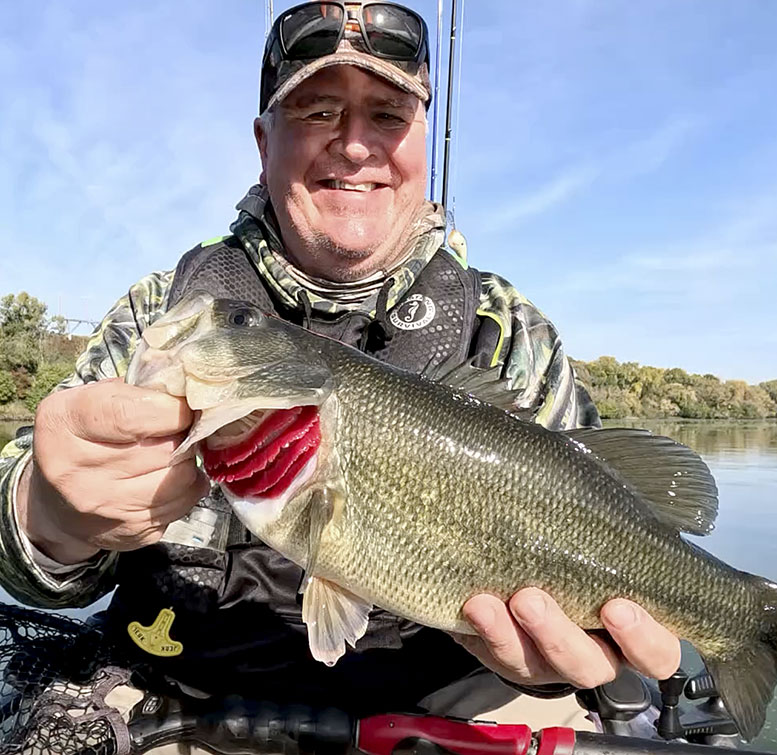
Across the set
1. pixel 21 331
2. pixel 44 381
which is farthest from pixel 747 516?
pixel 21 331

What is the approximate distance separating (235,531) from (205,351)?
100 cm

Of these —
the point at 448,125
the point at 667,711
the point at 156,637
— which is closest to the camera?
the point at 156,637

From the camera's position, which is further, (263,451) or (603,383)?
(603,383)

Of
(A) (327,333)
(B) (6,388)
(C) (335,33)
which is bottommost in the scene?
(A) (327,333)

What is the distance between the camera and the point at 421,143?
3092 mm

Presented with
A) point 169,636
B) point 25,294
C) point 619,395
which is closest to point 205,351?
point 169,636

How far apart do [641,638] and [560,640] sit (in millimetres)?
255

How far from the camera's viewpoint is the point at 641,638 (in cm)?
200

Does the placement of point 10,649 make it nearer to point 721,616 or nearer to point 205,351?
point 205,351

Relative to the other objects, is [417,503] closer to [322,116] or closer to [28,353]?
[322,116]

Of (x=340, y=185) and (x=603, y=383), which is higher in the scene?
(x=603, y=383)

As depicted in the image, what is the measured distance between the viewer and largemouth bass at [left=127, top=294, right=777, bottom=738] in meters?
1.91

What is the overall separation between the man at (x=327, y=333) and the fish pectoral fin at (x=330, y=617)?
36 cm

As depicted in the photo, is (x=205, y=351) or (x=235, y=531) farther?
(x=235, y=531)
